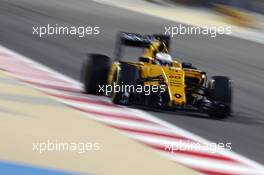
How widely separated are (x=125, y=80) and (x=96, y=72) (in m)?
0.69

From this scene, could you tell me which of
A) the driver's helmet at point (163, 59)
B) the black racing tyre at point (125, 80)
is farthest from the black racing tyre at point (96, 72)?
the driver's helmet at point (163, 59)

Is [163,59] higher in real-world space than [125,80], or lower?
higher

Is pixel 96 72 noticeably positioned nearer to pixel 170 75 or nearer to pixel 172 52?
pixel 170 75

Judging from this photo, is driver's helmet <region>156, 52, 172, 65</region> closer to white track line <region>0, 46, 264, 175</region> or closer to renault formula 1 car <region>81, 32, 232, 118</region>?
renault formula 1 car <region>81, 32, 232, 118</region>

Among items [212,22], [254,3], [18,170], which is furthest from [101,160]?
[254,3]

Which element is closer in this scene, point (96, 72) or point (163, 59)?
point (163, 59)

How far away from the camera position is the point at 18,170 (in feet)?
21.3

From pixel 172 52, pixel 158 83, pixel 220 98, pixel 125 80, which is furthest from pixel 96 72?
pixel 172 52

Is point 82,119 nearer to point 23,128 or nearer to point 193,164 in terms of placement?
point 23,128

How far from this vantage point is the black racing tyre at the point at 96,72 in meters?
9.53

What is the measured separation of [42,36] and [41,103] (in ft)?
20.5

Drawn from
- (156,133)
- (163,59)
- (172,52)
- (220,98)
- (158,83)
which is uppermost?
(172,52)

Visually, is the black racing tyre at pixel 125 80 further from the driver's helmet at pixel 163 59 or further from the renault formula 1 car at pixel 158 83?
the driver's helmet at pixel 163 59

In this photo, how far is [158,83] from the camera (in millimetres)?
9070
